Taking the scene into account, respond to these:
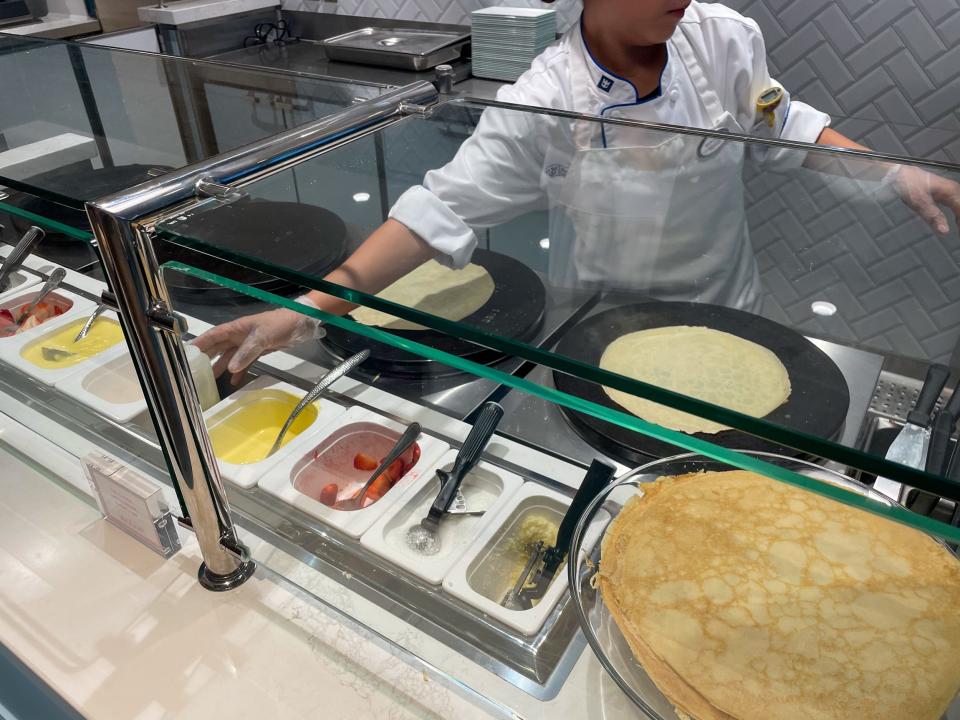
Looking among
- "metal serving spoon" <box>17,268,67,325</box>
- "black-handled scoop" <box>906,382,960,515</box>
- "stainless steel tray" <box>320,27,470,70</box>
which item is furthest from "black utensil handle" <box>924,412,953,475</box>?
"stainless steel tray" <box>320,27,470,70</box>

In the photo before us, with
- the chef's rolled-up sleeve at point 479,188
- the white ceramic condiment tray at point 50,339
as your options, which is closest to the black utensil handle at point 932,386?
the chef's rolled-up sleeve at point 479,188

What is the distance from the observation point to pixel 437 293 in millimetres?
562

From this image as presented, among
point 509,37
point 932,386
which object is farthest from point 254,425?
point 509,37

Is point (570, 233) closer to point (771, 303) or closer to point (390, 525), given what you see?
point (771, 303)

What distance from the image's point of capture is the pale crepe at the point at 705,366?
45 cm

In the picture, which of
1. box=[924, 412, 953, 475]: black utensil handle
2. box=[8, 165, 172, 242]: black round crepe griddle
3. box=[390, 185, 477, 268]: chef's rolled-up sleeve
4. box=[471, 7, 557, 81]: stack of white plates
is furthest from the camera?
box=[471, 7, 557, 81]: stack of white plates

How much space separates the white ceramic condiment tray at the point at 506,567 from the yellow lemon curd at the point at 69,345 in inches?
28.1

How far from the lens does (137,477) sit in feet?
2.70

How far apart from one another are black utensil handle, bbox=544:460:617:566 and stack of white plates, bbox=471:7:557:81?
6.77 ft

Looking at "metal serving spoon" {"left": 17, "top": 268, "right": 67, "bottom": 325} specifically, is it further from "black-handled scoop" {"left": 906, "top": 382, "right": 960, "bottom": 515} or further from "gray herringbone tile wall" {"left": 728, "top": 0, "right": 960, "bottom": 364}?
"black-handled scoop" {"left": 906, "top": 382, "right": 960, "bottom": 515}

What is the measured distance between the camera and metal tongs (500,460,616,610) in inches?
28.2

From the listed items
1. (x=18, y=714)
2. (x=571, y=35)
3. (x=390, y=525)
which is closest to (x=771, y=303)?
(x=390, y=525)

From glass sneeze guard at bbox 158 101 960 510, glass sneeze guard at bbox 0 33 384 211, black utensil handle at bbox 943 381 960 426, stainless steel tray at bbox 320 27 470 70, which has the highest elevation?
glass sneeze guard at bbox 0 33 384 211

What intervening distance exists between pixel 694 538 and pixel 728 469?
4.7 inches
